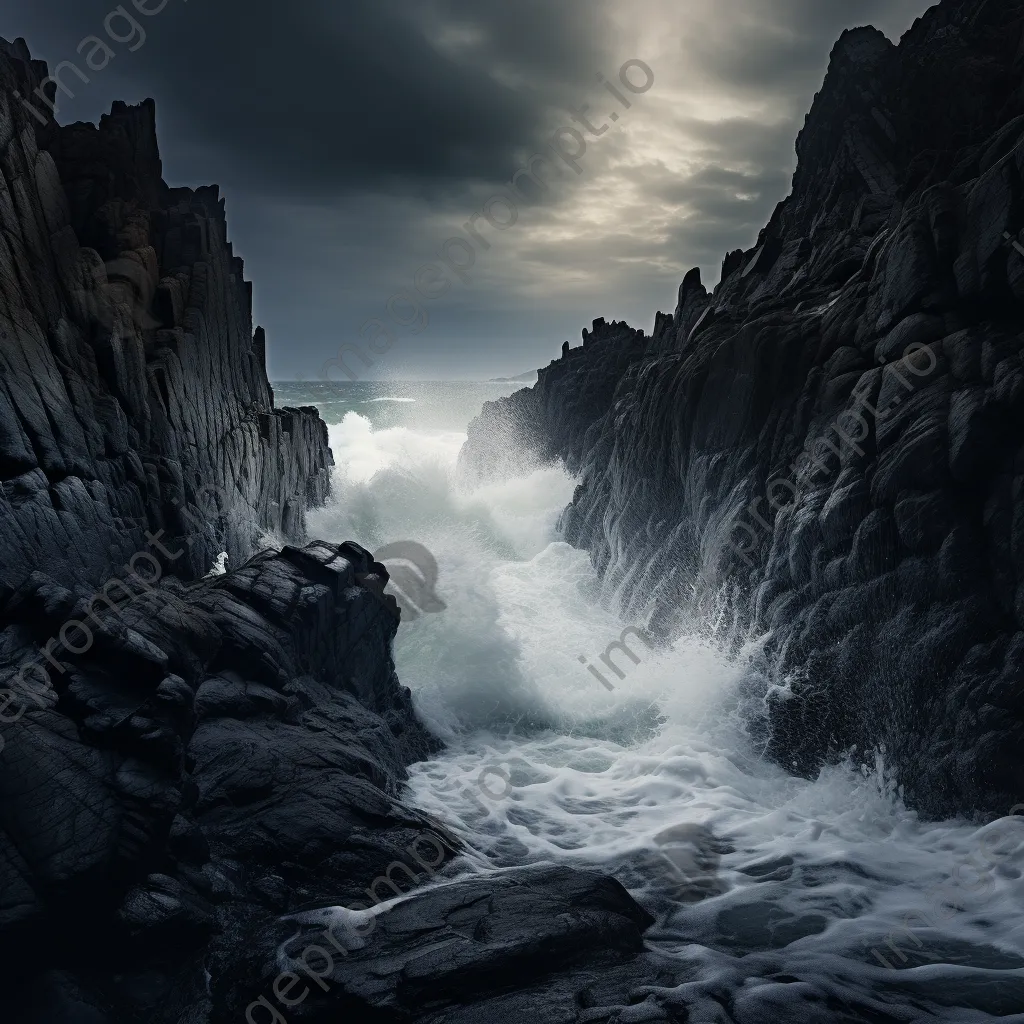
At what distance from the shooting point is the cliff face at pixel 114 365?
13.4 metres

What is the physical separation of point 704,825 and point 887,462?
823cm

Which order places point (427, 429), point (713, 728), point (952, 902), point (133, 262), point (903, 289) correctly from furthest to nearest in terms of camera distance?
1. point (427, 429)
2. point (133, 262)
3. point (713, 728)
4. point (903, 289)
5. point (952, 902)

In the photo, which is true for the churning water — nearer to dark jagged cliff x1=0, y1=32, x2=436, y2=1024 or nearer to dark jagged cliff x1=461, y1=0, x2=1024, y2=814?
dark jagged cliff x1=461, y1=0, x2=1024, y2=814

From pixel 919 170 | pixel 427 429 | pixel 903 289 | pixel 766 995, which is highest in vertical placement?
pixel 427 429

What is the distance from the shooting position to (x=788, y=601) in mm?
15180

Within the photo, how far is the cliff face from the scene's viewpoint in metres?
13.4

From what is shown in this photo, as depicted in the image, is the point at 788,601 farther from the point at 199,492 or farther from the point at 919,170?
the point at 199,492

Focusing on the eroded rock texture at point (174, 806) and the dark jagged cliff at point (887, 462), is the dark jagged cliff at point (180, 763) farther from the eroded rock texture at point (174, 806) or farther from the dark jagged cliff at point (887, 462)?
the dark jagged cliff at point (887, 462)

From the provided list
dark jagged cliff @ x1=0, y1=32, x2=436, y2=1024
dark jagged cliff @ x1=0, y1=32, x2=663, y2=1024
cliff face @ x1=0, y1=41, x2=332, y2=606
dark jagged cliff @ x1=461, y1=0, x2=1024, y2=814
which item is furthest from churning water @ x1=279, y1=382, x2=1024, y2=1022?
cliff face @ x1=0, y1=41, x2=332, y2=606

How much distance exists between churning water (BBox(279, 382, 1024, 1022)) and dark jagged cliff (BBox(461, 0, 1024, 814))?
3.83 ft

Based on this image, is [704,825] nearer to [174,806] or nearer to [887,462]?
[887,462]

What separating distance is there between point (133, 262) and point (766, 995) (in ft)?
90.2

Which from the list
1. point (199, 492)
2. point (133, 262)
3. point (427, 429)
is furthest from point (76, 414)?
point (427, 429)

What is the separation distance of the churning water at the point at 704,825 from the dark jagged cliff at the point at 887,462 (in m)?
1.17
